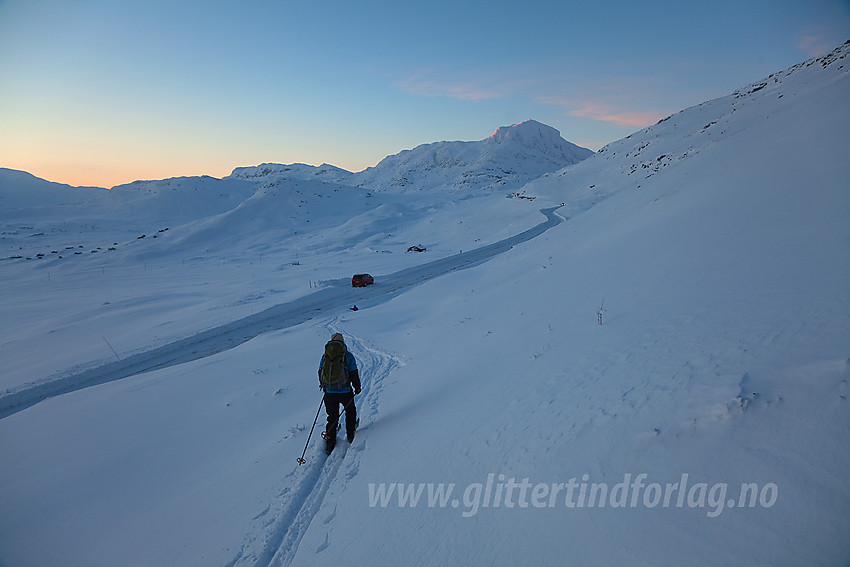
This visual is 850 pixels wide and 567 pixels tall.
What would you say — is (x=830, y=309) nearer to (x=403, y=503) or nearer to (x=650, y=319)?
(x=650, y=319)

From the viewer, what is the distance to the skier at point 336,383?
6883mm

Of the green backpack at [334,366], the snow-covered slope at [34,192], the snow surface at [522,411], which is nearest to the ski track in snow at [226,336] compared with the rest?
the snow surface at [522,411]

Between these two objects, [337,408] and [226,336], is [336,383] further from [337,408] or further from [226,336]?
[226,336]

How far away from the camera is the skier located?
688cm

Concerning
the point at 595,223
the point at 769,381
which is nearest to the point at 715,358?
the point at 769,381

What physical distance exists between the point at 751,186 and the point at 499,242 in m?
27.5

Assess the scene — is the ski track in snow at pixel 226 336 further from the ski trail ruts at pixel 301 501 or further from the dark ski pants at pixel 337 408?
the ski trail ruts at pixel 301 501

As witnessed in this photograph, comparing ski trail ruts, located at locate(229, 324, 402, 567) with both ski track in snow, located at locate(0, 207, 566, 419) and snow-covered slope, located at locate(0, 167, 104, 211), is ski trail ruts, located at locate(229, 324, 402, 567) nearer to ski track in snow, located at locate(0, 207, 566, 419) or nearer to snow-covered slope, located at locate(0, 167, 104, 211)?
ski track in snow, located at locate(0, 207, 566, 419)

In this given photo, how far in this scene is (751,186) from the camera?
470 inches

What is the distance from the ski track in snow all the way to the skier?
34.2 ft

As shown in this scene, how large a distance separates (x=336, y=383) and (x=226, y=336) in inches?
498

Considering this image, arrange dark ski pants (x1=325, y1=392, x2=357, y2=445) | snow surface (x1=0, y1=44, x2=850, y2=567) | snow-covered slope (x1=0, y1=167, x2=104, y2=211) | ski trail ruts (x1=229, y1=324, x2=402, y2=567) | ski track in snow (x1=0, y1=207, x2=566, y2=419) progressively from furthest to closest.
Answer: snow-covered slope (x1=0, y1=167, x2=104, y2=211)
ski track in snow (x1=0, y1=207, x2=566, y2=419)
dark ski pants (x1=325, y1=392, x2=357, y2=445)
ski trail ruts (x1=229, y1=324, x2=402, y2=567)
snow surface (x1=0, y1=44, x2=850, y2=567)

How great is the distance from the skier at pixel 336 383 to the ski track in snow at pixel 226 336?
10.4 m

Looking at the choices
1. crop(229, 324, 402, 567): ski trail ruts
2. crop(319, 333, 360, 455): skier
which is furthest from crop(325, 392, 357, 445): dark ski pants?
crop(229, 324, 402, 567): ski trail ruts
